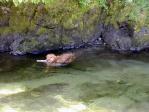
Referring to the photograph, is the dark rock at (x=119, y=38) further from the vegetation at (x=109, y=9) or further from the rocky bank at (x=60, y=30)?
the vegetation at (x=109, y=9)

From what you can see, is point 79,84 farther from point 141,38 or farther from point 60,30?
point 141,38

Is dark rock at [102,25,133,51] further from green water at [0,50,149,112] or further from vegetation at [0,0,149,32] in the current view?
green water at [0,50,149,112]

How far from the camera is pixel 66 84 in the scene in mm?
8797

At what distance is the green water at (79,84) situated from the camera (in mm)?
7691

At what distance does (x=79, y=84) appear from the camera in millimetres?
8812

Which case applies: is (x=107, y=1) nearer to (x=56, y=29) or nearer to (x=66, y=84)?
(x=56, y=29)

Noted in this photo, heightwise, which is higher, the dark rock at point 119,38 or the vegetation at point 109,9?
the vegetation at point 109,9

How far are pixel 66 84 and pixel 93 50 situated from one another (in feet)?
8.58

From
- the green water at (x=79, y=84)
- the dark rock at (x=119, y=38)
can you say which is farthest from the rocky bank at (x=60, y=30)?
the green water at (x=79, y=84)

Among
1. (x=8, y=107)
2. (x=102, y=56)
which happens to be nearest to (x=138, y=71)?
(x=102, y=56)

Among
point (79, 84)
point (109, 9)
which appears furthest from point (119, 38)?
point (79, 84)

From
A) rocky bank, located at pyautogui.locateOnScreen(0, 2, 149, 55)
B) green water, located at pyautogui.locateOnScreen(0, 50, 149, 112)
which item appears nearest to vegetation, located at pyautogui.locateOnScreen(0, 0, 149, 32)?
rocky bank, located at pyautogui.locateOnScreen(0, 2, 149, 55)

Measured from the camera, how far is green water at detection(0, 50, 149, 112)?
7691 mm

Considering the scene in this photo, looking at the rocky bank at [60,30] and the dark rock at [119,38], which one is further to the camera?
the dark rock at [119,38]
